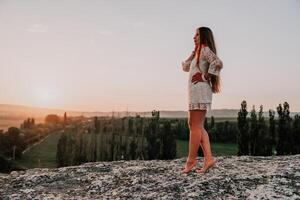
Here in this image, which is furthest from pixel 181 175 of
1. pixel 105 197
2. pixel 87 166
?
pixel 87 166

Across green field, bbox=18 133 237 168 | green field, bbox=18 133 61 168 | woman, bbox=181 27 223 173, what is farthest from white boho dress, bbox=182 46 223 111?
green field, bbox=18 133 61 168

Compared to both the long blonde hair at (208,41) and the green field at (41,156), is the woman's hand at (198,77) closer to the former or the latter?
the long blonde hair at (208,41)

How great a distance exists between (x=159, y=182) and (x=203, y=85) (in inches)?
76.5

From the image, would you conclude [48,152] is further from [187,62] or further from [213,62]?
[213,62]

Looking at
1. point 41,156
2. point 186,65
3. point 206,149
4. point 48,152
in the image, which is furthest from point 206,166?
point 48,152

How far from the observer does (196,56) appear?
823 centimetres

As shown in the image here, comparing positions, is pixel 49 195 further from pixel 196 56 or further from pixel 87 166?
pixel 196 56

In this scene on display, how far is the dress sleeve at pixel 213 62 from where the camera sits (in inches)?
310

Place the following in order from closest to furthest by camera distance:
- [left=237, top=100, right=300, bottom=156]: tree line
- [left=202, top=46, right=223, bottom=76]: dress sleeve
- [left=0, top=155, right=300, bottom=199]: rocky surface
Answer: [left=0, top=155, right=300, bottom=199]: rocky surface < [left=202, top=46, right=223, bottom=76]: dress sleeve < [left=237, top=100, right=300, bottom=156]: tree line

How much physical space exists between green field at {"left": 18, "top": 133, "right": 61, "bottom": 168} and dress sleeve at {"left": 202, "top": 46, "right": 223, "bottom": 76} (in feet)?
132

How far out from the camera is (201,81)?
801 cm

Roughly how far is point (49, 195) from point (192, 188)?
2704mm

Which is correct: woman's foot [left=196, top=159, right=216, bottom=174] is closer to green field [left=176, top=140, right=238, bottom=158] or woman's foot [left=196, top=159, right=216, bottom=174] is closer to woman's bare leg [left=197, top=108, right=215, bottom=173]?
woman's bare leg [left=197, top=108, right=215, bottom=173]

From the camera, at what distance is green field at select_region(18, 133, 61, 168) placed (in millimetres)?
47759
